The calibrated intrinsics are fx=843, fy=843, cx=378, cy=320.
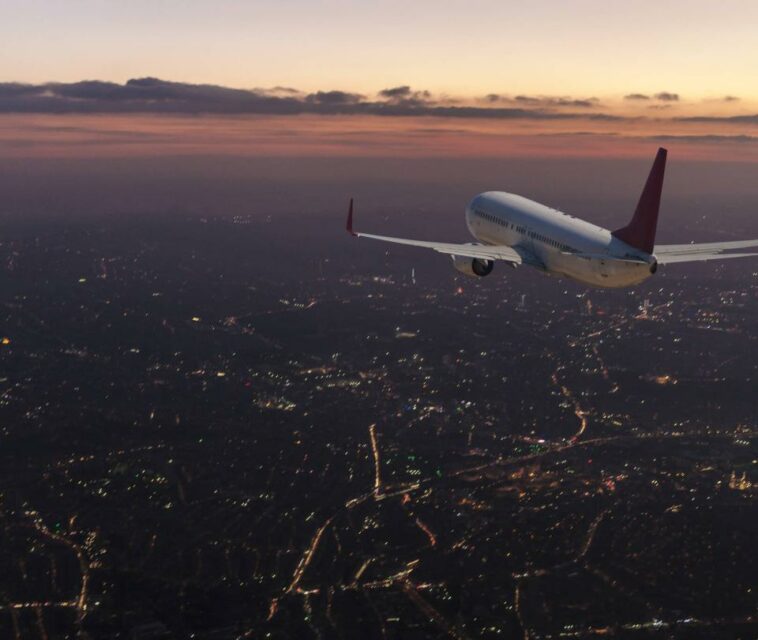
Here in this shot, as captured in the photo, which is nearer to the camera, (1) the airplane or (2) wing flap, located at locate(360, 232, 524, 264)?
(1) the airplane

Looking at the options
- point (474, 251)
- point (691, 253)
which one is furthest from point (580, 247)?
point (691, 253)

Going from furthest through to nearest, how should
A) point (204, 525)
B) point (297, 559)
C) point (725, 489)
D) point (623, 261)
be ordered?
point (725, 489), point (204, 525), point (297, 559), point (623, 261)

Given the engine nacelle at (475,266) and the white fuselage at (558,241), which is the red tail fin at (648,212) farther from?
the engine nacelle at (475,266)

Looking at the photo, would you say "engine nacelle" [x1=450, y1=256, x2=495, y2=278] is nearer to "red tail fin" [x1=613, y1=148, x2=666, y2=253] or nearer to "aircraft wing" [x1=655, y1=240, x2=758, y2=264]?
"red tail fin" [x1=613, y1=148, x2=666, y2=253]

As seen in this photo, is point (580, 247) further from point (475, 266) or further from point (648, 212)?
point (475, 266)

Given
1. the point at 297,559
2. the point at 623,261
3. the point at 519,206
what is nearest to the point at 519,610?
the point at 297,559

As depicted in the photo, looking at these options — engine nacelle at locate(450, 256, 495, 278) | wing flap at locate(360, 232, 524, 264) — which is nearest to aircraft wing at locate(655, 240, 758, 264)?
wing flap at locate(360, 232, 524, 264)

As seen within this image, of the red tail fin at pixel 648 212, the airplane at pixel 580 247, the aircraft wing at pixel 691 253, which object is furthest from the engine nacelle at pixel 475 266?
the aircraft wing at pixel 691 253

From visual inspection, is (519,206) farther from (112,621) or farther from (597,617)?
(112,621)
